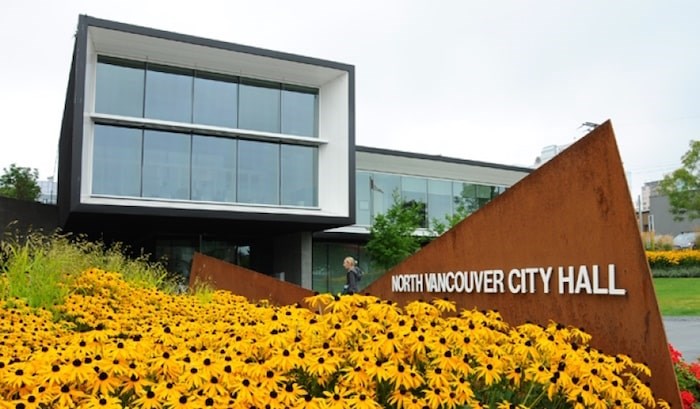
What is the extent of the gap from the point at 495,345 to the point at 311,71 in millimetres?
18937

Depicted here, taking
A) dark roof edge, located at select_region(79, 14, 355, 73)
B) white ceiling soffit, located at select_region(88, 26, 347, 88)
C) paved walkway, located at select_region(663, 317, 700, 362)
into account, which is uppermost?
dark roof edge, located at select_region(79, 14, 355, 73)

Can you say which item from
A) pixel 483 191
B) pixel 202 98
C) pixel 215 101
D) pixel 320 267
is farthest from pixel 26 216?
pixel 483 191

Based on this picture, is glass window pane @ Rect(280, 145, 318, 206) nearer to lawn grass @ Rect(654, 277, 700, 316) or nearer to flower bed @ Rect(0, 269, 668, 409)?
lawn grass @ Rect(654, 277, 700, 316)

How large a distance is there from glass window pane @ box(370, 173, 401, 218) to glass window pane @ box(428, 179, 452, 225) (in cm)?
196

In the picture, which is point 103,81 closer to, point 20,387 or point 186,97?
point 186,97

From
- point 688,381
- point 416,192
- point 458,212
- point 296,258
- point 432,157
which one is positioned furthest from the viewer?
point 458,212

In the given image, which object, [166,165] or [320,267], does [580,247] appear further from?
[320,267]

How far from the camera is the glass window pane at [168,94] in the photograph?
19.8m

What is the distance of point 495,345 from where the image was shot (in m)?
3.53

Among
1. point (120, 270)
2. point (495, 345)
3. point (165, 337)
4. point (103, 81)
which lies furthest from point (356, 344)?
point (103, 81)

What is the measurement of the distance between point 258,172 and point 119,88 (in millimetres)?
5038

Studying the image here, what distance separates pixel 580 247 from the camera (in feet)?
15.3

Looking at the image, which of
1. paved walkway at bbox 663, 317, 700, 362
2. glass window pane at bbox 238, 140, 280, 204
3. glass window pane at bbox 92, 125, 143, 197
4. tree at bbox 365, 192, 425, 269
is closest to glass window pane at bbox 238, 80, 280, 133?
glass window pane at bbox 238, 140, 280, 204

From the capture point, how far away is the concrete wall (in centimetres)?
2144
